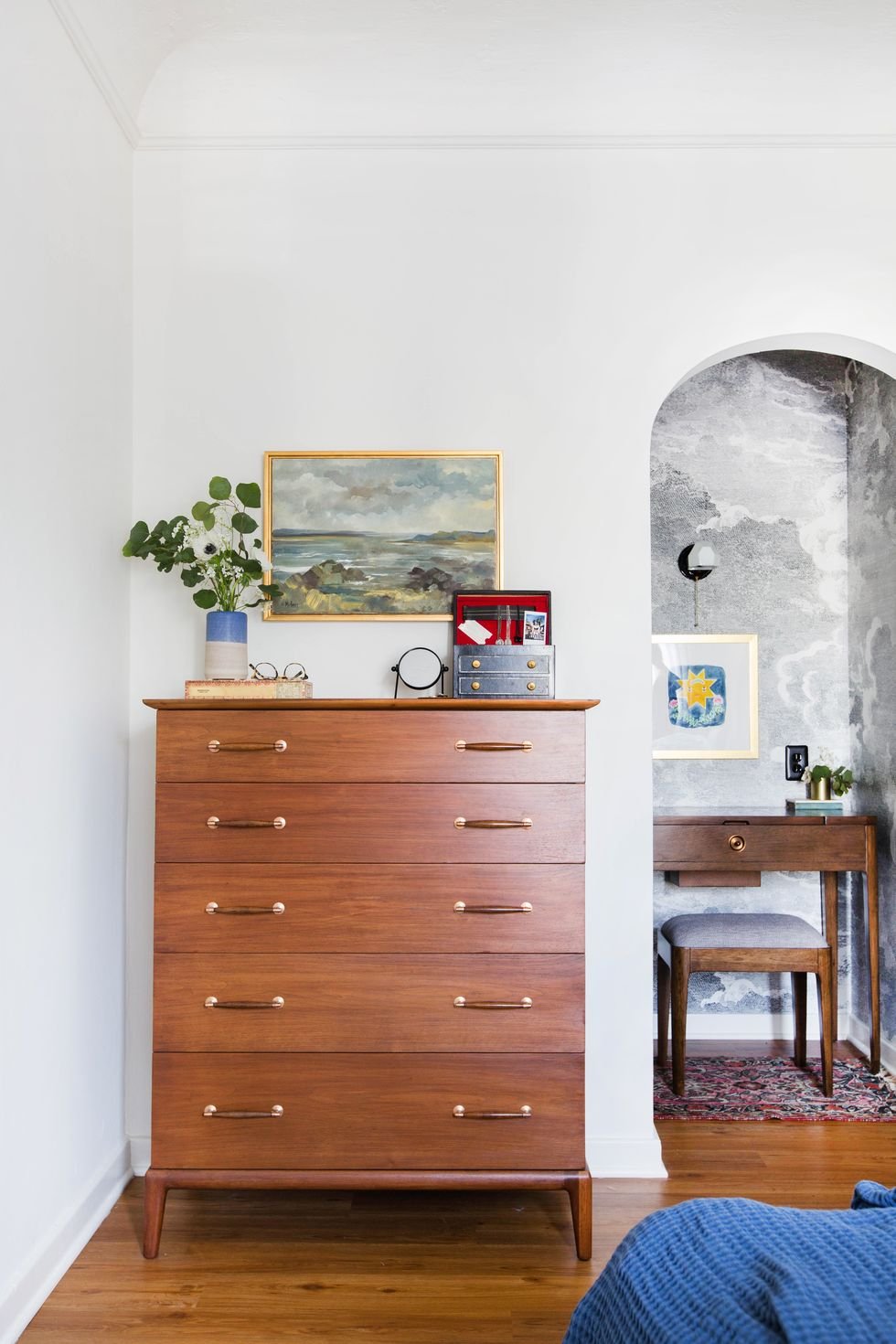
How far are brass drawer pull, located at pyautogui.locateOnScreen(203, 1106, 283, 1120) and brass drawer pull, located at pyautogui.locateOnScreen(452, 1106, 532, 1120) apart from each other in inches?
16.0

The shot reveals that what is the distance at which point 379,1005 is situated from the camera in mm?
2234

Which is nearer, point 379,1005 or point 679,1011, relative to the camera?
point 379,1005

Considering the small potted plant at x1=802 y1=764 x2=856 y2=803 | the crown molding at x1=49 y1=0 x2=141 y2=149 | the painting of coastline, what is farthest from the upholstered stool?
the crown molding at x1=49 y1=0 x2=141 y2=149

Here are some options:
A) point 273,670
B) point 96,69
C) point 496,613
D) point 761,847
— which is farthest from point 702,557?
point 96,69

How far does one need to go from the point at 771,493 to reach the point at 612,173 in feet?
4.96

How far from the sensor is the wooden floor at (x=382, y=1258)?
78.5 inches

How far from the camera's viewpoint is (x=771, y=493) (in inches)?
152

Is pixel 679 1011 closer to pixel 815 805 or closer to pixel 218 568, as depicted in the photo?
pixel 815 805

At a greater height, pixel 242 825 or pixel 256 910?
pixel 242 825

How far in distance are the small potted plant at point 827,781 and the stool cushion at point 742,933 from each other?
51 cm

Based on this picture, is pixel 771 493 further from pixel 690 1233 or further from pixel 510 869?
pixel 690 1233

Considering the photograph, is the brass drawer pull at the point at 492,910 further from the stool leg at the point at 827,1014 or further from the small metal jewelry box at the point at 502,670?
the stool leg at the point at 827,1014

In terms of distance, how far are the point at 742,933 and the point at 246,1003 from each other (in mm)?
1717

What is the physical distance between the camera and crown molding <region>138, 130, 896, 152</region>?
279 centimetres
